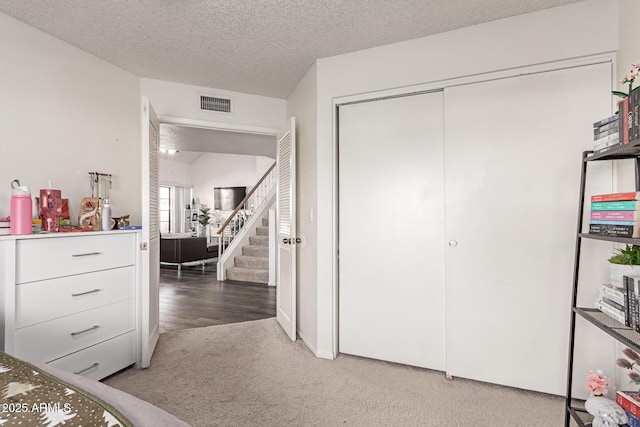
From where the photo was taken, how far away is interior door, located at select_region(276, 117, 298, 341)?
292 centimetres

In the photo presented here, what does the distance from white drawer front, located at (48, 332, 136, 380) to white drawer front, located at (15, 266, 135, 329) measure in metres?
0.28

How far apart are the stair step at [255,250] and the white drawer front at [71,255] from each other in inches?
150

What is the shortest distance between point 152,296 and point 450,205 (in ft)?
8.17

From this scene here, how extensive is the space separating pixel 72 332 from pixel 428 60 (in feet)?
9.92

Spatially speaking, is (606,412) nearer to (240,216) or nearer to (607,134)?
(607,134)

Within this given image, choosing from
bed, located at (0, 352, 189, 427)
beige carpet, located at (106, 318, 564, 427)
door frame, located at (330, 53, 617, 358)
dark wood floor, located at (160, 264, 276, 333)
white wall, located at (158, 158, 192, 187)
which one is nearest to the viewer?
bed, located at (0, 352, 189, 427)

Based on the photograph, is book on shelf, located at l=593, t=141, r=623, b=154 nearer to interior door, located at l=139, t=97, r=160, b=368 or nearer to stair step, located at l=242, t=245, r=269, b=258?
interior door, located at l=139, t=97, r=160, b=368

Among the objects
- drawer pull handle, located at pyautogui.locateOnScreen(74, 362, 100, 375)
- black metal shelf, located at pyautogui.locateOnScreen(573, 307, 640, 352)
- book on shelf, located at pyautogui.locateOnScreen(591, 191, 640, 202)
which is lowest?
drawer pull handle, located at pyautogui.locateOnScreen(74, 362, 100, 375)

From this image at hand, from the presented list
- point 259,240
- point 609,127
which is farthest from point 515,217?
point 259,240

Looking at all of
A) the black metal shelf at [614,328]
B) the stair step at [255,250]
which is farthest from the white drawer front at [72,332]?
the stair step at [255,250]

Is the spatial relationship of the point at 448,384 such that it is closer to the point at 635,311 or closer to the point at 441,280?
the point at 441,280

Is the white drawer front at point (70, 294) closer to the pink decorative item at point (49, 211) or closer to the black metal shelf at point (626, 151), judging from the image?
the pink decorative item at point (49, 211)

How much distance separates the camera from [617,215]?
1472 millimetres

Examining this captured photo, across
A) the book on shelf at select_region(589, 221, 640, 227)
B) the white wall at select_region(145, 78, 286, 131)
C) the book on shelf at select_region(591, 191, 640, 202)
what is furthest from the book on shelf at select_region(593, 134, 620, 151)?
the white wall at select_region(145, 78, 286, 131)
